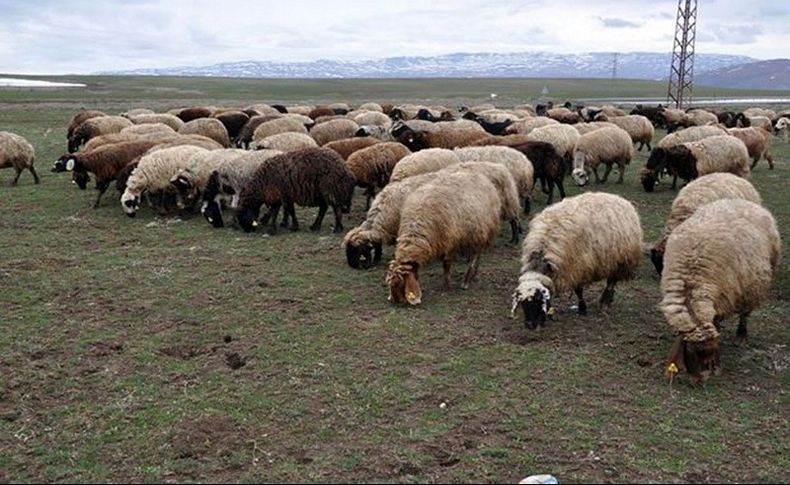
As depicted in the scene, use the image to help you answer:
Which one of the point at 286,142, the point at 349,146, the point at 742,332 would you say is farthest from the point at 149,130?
the point at 742,332

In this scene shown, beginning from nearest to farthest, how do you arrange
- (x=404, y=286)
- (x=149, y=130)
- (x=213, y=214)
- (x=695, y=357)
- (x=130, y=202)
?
1. (x=695, y=357)
2. (x=404, y=286)
3. (x=213, y=214)
4. (x=130, y=202)
5. (x=149, y=130)

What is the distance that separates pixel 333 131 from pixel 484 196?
12.1m

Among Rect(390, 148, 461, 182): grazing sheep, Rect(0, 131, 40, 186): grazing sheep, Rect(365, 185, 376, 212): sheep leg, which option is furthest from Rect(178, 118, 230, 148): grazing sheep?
Rect(390, 148, 461, 182): grazing sheep

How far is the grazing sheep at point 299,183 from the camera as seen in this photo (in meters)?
13.9

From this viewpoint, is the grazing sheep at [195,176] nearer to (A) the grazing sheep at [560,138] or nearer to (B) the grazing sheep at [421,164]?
(B) the grazing sheep at [421,164]

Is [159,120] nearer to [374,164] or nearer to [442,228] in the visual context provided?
[374,164]

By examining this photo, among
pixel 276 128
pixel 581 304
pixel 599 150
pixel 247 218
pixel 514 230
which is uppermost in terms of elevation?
pixel 276 128

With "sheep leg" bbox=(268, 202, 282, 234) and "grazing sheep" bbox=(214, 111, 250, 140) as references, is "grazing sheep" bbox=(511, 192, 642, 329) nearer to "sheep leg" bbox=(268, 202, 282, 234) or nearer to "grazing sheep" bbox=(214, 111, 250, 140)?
"sheep leg" bbox=(268, 202, 282, 234)

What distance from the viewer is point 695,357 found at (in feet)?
24.3

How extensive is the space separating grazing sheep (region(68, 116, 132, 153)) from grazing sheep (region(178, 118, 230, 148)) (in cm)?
310

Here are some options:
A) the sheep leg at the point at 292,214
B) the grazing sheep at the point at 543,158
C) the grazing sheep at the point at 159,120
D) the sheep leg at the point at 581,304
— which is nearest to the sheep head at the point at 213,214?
the sheep leg at the point at 292,214

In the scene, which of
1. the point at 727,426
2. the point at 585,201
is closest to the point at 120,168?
the point at 585,201

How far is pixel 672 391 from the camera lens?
7312mm

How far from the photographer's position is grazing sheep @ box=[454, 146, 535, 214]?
14.9 m
